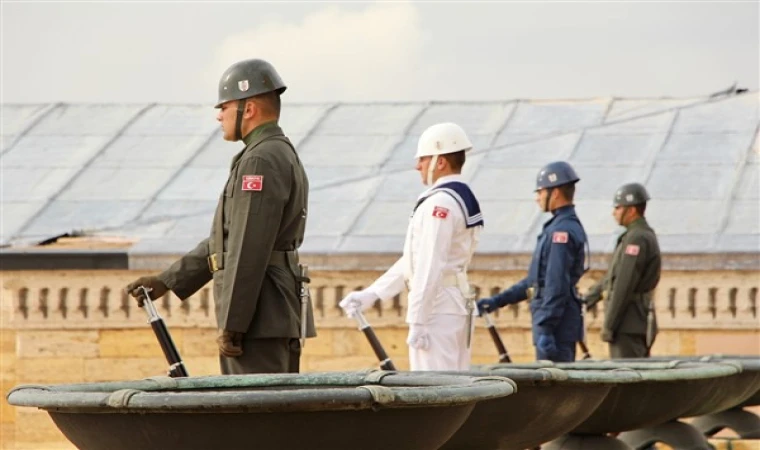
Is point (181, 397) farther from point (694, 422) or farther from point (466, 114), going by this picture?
point (466, 114)

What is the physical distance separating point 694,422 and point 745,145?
6.00 m

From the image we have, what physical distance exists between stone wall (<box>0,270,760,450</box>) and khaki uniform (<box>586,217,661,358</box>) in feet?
5.07

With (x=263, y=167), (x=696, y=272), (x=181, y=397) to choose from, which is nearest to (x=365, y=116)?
(x=696, y=272)

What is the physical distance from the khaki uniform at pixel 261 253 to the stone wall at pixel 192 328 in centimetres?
768

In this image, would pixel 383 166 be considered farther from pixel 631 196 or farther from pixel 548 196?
pixel 548 196

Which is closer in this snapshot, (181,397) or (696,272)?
(181,397)

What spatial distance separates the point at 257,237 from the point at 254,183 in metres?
0.22

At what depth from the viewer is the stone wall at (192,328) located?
1600cm

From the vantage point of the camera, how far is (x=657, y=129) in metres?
20.2

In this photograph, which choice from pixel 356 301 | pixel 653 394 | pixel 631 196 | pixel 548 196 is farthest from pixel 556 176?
pixel 653 394

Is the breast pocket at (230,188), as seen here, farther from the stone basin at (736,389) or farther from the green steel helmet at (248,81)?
the stone basin at (736,389)

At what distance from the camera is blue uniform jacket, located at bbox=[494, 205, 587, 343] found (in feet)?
42.4

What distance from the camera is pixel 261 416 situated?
241 inches

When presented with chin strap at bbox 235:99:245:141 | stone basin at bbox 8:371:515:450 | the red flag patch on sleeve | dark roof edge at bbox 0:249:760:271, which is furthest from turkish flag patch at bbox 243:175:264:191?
dark roof edge at bbox 0:249:760:271
